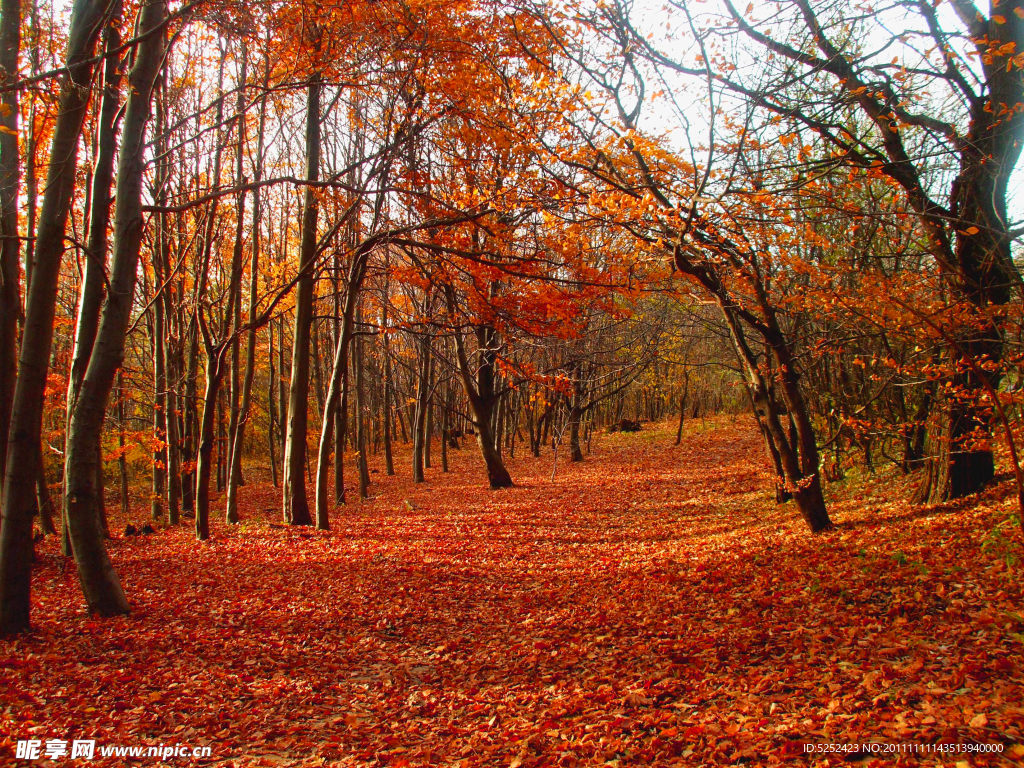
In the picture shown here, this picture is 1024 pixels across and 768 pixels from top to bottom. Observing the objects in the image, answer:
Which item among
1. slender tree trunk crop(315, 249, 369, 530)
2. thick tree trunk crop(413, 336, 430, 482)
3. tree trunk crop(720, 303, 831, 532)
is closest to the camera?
tree trunk crop(720, 303, 831, 532)

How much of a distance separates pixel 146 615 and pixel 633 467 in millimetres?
14399

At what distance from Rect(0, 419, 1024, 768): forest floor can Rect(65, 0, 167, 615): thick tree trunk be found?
39 cm

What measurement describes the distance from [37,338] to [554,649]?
487 cm

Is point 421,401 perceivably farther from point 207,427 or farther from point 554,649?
point 554,649

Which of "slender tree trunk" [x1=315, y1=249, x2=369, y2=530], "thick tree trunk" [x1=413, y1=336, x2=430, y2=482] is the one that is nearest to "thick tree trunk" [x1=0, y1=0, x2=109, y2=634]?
"slender tree trunk" [x1=315, y1=249, x2=369, y2=530]

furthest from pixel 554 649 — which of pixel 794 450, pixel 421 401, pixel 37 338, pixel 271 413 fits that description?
pixel 271 413

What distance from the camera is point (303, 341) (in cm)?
995

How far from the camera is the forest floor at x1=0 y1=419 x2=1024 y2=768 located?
10.4ft

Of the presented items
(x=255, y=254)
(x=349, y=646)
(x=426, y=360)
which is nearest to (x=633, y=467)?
(x=426, y=360)

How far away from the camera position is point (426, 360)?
55.0 feet

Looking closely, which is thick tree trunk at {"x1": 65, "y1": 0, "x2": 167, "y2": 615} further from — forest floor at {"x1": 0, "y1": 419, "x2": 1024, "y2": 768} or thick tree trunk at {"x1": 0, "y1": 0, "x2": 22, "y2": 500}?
thick tree trunk at {"x1": 0, "y1": 0, "x2": 22, "y2": 500}

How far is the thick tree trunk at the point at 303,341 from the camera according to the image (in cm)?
984

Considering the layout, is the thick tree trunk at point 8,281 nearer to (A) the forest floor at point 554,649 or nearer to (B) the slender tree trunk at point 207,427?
(A) the forest floor at point 554,649

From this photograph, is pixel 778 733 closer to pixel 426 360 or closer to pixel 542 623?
pixel 542 623
